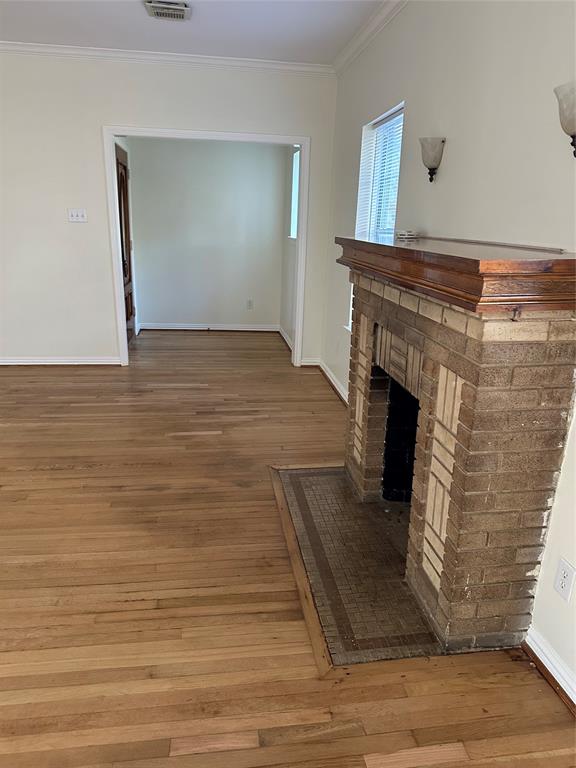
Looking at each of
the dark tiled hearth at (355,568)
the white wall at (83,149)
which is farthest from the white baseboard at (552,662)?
the white wall at (83,149)

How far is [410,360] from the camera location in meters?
2.21

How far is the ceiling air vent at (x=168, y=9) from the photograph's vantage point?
11.2 feet

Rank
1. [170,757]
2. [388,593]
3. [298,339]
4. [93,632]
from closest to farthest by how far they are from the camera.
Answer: [170,757] → [93,632] → [388,593] → [298,339]

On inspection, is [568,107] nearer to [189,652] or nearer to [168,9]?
[189,652]

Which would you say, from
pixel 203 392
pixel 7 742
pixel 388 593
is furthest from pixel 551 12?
pixel 203 392

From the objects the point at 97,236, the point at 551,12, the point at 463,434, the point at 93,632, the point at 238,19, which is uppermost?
the point at 238,19

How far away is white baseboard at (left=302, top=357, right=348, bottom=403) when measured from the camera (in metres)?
4.49

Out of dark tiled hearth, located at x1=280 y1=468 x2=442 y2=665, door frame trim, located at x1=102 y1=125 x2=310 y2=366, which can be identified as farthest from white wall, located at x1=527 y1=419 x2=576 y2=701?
door frame trim, located at x1=102 y1=125 x2=310 y2=366

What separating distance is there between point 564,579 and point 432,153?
1.91 metres

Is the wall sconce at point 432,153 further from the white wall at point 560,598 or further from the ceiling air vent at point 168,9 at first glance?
the ceiling air vent at point 168,9

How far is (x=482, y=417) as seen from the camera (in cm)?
168

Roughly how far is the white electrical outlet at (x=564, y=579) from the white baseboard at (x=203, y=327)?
5.56m

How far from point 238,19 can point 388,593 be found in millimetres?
3664

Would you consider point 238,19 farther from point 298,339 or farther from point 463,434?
point 463,434
